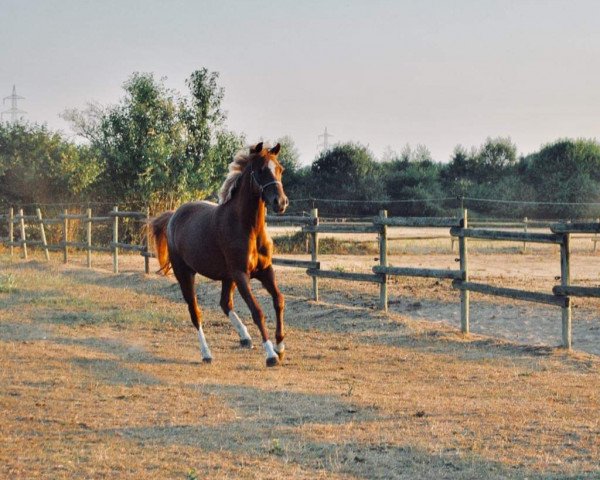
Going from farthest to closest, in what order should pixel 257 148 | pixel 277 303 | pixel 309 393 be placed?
1. pixel 277 303
2. pixel 257 148
3. pixel 309 393

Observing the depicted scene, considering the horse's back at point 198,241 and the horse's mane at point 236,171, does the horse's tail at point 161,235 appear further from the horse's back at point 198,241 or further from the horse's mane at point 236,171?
the horse's mane at point 236,171

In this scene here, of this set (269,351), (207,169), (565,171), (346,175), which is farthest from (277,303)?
(565,171)

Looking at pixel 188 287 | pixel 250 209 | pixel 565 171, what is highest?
pixel 565 171

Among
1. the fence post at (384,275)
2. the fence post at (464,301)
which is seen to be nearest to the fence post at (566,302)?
the fence post at (464,301)

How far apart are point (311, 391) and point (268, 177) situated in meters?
2.45

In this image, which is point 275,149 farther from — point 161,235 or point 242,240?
point 161,235

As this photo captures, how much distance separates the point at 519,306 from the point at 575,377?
5.19 m

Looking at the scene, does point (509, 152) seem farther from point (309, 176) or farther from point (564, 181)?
point (309, 176)

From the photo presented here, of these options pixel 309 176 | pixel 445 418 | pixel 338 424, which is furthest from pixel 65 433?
pixel 309 176

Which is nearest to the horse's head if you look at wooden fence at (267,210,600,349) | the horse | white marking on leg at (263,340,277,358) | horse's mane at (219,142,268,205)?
the horse

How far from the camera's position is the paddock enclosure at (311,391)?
5449mm

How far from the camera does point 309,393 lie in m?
7.68

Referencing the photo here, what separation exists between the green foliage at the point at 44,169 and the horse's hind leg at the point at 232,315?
79.8 ft

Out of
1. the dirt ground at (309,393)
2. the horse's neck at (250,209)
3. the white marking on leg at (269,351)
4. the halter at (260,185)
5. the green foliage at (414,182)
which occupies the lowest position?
the dirt ground at (309,393)
